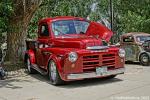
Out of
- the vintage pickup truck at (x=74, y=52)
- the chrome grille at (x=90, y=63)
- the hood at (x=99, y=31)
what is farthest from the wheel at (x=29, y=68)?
the chrome grille at (x=90, y=63)

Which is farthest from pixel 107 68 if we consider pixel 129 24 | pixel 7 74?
pixel 129 24

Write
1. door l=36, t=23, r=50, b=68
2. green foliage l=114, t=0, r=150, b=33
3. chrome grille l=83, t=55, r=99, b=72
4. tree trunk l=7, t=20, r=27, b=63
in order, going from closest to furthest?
chrome grille l=83, t=55, r=99, b=72
door l=36, t=23, r=50, b=68
tree trunk l=7, t=20, r=27, b=63
green foliage l=114, t=0, r=150, b=33

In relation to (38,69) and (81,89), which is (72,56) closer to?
(81,89)

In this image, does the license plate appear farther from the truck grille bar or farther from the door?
the door

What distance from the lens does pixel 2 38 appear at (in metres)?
16.9

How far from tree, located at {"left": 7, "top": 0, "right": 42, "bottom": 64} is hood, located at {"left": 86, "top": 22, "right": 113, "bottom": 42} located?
3.41 meters

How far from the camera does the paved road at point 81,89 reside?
912 centimetres

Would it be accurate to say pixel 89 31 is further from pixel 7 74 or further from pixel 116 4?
pixel 116 4

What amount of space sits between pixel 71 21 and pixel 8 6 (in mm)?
2673

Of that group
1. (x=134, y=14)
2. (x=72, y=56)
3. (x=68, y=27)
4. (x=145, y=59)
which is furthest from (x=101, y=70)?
(x=134, y=14)

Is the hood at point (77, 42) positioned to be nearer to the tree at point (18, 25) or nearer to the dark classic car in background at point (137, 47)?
the tree at point (18, 25)

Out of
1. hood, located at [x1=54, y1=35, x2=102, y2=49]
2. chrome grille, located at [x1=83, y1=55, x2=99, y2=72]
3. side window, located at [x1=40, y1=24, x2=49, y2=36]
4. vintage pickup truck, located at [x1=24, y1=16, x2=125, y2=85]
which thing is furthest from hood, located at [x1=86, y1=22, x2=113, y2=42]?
chrome grille, located at [x1=83, y1=55, x2=99, y2=72]

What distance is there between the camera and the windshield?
1169cm

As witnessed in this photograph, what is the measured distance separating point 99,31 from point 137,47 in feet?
13.5
